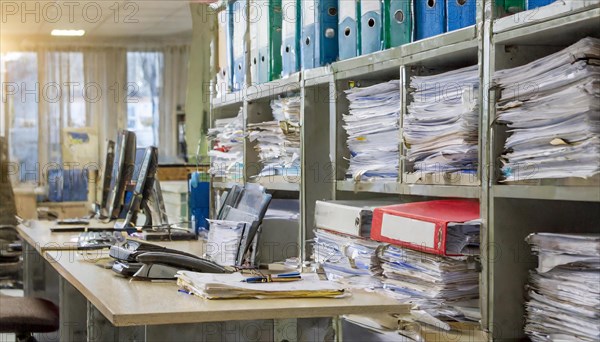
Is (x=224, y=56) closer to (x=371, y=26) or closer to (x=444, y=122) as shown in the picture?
(x=371, y=26)

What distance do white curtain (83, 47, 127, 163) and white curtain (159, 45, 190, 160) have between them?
455 mm

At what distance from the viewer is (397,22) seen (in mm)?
2156

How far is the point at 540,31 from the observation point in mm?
1587

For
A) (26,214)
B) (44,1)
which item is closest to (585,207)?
(44,1)

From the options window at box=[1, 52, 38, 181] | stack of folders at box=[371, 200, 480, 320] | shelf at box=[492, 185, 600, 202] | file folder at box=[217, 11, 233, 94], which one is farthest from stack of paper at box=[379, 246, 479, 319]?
window at box=[1, 52, 38, 181]

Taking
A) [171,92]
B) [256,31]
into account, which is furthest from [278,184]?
[171,92]

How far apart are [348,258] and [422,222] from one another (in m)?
0.48

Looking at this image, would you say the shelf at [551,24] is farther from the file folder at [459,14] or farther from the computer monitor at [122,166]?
the computer monitor at [122,166]

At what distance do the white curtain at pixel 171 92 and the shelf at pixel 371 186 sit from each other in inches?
301

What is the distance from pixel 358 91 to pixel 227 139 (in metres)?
1.43

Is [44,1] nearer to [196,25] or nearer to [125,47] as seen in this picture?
[196,25]

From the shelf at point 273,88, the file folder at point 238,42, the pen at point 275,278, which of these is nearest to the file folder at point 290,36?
the shelf at point 273,88

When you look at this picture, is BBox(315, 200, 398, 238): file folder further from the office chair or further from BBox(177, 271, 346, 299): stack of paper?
the office chair

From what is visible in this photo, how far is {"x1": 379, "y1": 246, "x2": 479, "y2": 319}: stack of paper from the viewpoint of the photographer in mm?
1902
